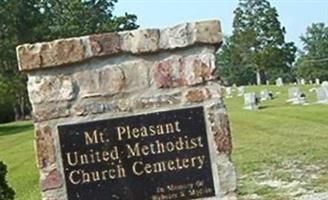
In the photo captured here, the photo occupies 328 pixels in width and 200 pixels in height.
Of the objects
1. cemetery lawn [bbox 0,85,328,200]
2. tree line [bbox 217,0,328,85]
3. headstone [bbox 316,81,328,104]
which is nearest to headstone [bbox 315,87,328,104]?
headstone [bbox 316,81,328,104]

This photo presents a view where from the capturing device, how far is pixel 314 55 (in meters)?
85.0

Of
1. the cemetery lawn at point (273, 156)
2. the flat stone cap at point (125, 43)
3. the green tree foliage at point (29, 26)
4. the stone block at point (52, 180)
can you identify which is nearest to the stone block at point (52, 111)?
the flat stone cap at point (125, 43)

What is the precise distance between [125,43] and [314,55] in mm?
81473

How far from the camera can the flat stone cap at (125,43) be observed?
5.46 meters

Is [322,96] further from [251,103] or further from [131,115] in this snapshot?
[131,115]

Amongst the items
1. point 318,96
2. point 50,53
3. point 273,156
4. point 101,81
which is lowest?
point 273,156

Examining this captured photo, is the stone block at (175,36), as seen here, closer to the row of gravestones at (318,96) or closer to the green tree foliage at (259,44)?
the row of gravestones at (318,96)

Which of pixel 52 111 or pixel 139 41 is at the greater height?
pixel 139 41

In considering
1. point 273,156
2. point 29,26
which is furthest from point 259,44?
point 273,156

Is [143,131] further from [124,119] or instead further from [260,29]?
[260,29]

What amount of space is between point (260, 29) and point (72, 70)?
72.7 m

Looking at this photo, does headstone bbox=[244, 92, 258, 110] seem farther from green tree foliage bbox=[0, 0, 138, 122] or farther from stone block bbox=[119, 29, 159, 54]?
stone block bbox=[119, 29, 159, 54]

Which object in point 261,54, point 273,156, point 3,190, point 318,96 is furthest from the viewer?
point 261,54

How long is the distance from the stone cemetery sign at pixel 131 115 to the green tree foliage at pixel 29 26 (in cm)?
3951
